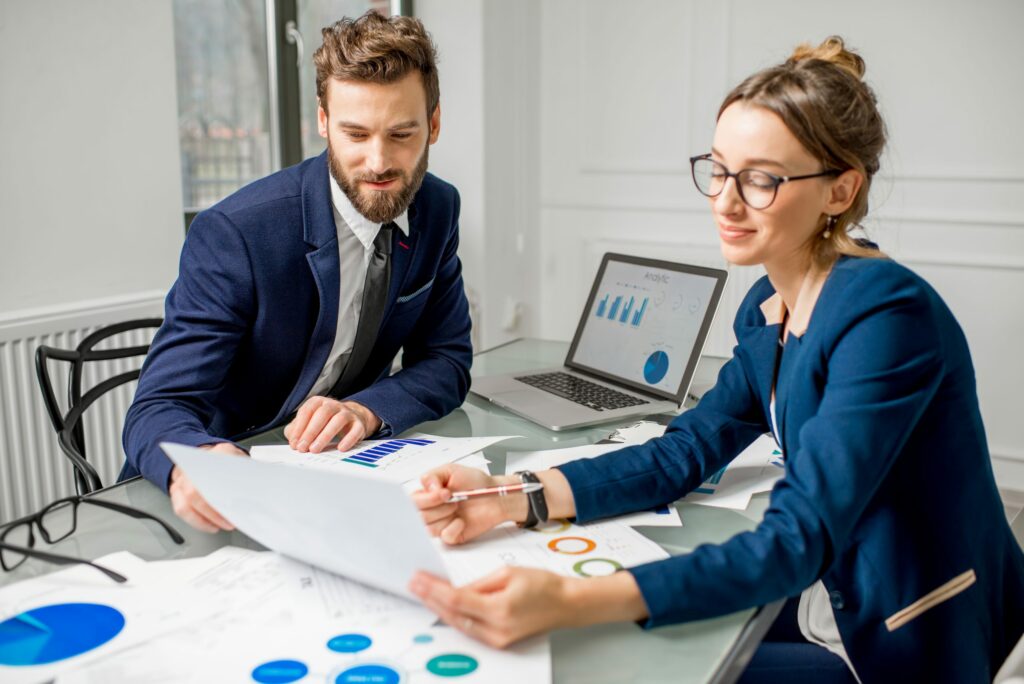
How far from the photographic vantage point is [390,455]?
1343 millimetres

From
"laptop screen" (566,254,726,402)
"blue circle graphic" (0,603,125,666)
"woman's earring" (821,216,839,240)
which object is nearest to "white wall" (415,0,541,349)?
"laptop screen" (566,254,726,402)

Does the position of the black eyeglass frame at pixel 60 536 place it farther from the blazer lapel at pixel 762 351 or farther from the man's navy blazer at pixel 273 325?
the blazer lapel at pixel 762 351

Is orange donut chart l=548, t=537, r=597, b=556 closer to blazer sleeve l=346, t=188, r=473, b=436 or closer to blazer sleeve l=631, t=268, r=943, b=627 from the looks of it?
blazer sleeve l=631, t=268, r=943, b=627

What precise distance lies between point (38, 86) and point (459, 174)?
157 centimetres

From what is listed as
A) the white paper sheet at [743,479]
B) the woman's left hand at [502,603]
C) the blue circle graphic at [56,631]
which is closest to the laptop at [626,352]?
the white paper sheet at [743,479]

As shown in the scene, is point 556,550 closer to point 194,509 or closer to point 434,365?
point 194,509

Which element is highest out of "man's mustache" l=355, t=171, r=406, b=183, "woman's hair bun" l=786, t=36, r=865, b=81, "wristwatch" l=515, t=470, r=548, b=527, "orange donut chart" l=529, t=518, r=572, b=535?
"woman's hair bun" l=786, t=36, r=865, b=81

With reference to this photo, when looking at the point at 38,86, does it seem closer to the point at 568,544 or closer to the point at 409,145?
the point at 409,145

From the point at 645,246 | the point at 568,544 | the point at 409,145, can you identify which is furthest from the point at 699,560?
the point at 645,246

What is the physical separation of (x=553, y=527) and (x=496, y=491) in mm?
81

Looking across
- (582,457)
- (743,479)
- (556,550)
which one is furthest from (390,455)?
(743,479)

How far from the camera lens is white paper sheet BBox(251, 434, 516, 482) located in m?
1.27

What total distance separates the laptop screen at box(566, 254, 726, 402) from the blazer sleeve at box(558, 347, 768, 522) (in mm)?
355

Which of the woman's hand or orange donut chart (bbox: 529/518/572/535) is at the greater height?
the woman's hand
